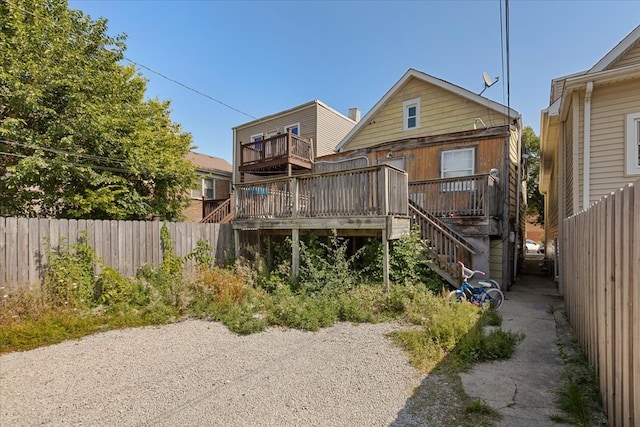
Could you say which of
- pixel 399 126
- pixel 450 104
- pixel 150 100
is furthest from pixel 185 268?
pixel 450 104

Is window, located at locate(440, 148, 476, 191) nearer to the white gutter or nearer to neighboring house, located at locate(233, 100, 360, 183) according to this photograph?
the white gutter

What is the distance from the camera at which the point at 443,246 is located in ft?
25.0

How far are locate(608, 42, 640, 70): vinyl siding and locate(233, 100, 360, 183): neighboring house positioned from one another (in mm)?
10606

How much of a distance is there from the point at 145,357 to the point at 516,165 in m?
12.1

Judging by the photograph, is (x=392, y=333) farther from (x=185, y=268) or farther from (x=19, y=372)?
(x=185, y=268)

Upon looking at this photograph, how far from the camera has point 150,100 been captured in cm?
1308

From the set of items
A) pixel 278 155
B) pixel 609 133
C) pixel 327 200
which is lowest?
pixel 327 200

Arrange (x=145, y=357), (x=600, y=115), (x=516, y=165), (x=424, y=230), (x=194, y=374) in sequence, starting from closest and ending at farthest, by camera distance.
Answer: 1. (x=194, y=374)
2. (x=145, y=357)
3. (x=600, y=115)
4. (x=424, y=230)
5. (x=516, y=165)

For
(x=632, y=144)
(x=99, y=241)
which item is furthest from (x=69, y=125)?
(x=632, y=144)

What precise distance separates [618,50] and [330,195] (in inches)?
294

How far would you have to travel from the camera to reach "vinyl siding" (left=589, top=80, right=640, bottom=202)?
6.87 metres

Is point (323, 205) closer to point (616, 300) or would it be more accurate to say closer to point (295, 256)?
point (295, 256)

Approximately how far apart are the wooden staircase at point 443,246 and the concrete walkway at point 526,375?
1345 millimetres

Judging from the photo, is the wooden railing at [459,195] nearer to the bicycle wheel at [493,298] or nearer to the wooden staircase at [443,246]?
the wooden staircase at [443,246]
